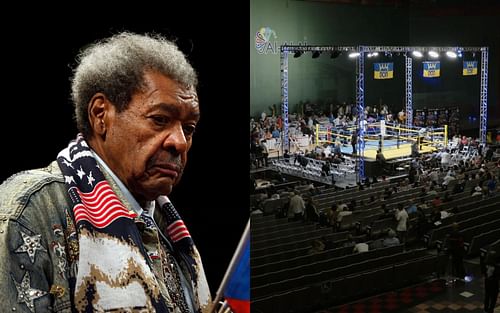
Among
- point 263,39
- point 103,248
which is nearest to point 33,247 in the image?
point 103,248

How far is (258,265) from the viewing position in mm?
5312

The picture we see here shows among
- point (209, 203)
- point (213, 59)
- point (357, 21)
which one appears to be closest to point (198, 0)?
point (213, 59)

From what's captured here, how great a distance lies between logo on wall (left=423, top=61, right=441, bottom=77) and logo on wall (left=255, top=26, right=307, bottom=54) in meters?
1.21

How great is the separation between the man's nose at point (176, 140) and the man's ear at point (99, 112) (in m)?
0.11

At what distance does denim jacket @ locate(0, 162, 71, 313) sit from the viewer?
91 centimetres

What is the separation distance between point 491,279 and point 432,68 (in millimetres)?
1803

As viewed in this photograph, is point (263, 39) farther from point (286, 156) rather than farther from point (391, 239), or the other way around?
point (391, 239)

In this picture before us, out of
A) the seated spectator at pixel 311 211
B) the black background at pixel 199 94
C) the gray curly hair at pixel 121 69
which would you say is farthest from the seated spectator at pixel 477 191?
the gray curly hair at pixel 121 69

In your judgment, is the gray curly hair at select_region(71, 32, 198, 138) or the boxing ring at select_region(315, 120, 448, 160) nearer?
the gray curly hair at select_region(71, 32, 198, 138)

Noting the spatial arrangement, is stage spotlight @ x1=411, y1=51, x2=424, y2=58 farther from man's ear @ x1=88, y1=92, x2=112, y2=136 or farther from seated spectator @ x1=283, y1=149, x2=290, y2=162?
man's ear @ x1=88, y1=92, x2=112, y2=136

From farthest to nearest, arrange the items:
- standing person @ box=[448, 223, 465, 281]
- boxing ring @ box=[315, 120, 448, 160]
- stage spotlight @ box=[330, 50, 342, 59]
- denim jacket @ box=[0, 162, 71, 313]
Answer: standing person @ box=[448, 223, 465, 281]
boxing ring @ box=[315, 120, 448, 160]
stage spotlight @ box=[330, 50, 342, 59]
denim jacket @ box=[0, 162, 71, 313]

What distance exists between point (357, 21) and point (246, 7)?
2200 millimetres

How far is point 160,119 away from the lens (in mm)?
1094

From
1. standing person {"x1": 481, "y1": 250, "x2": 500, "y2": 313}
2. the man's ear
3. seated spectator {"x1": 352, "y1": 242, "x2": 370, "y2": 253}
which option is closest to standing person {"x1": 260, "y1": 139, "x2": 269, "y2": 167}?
seated spectator {"x1": 352, "y1": 242, "x2": 370, "y2": 253}
